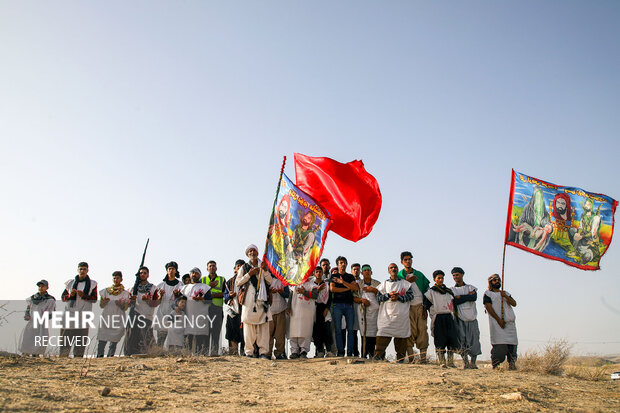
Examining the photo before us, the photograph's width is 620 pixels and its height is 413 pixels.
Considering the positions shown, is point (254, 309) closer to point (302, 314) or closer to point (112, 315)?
point (302, 314)

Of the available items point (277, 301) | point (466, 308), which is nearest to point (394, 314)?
point (466, 308)

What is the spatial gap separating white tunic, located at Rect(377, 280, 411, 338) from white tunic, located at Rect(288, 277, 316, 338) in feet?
4.51

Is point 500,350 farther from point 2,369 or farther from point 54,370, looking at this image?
point 2,369

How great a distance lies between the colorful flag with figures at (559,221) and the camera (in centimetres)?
948

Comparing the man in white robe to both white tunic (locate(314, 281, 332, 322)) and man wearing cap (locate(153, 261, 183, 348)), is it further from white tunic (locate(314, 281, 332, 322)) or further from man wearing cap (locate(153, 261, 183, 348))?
man wearing cap (locate(153, 261, 183, 348))

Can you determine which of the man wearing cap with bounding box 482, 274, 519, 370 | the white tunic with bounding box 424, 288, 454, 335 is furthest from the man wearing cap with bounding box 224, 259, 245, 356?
the man wearing cap with bounding box 482, 274, 519, 370

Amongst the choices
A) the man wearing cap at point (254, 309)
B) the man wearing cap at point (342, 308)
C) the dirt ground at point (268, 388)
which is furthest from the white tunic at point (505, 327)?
the man wearing cap at point (254, 309)

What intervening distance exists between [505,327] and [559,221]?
225 centimetres

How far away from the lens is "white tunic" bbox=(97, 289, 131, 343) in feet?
33.2

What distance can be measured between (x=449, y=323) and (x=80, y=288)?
6.98 m

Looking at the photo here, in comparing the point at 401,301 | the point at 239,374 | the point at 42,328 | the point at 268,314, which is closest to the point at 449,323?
the point at 401,301

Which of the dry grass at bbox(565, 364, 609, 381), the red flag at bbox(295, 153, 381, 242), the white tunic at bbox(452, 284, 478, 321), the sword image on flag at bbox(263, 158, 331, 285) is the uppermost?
the red flag at bbox(295, 153, 381, 242)

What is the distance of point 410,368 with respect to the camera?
7.75m

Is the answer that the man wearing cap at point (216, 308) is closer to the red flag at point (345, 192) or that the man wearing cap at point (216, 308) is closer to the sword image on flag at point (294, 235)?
the sword image on flag at point (294, 235)
